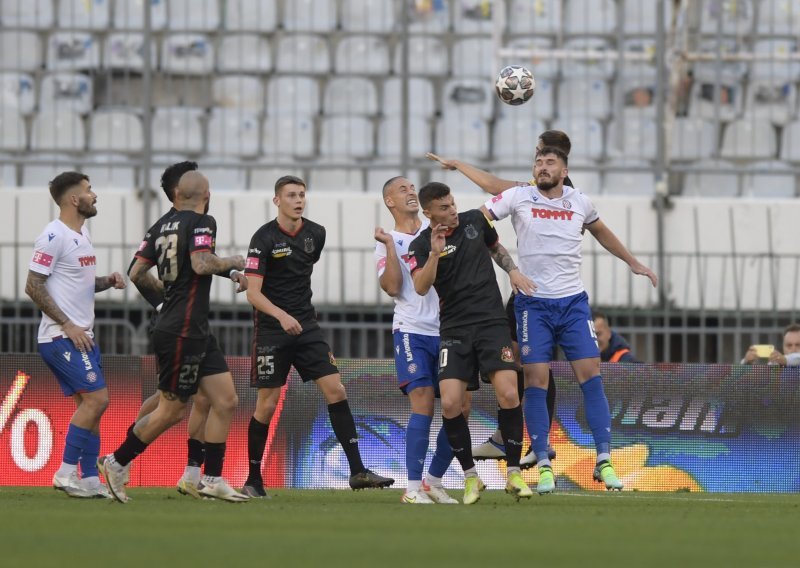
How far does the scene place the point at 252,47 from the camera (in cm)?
1769

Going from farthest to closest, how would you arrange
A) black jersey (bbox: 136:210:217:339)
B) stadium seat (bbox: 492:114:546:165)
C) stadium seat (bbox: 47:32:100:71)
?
stadium seat (bbox: 47:32:100:71) → stadium seat (bbox: 492:114:546:165) → black jersey (bbox: 136:210:217:339)

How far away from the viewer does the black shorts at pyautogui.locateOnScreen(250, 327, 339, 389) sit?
10148 millimetres

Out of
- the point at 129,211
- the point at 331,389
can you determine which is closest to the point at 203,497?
the point at 331,389

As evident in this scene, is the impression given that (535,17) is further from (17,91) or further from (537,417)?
(537,417)

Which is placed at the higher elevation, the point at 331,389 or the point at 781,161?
the point at 781,161

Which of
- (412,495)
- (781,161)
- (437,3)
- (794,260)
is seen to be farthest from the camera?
(437,3)

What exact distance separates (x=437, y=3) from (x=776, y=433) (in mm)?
7721

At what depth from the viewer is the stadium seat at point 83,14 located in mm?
17688

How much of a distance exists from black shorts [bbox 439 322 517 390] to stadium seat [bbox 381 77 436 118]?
26.0ft

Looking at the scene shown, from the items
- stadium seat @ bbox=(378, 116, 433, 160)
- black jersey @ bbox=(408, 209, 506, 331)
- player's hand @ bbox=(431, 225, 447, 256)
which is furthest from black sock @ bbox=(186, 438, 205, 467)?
stadium seat @ bbox=(378, 116, 433, 160)

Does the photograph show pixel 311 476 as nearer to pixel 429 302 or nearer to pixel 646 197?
pixel 429 302

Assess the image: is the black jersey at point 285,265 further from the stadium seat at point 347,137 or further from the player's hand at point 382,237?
the stadium seat at point 347,137

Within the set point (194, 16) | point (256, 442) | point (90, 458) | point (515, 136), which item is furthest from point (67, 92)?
point (256, 442)

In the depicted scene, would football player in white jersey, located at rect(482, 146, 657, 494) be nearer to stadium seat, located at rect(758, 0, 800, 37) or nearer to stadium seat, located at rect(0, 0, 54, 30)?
stadium seat, located at rect(758, 0, 800, 37)
